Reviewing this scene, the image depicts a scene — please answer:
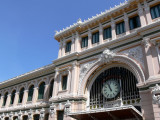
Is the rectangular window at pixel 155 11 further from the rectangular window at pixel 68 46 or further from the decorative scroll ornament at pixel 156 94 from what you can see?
the rectangular window at pixel 68 46

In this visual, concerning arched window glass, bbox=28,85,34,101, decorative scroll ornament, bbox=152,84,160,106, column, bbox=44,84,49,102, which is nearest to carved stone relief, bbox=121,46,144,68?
decorative scroll ornament, bbox=152,84,160,106

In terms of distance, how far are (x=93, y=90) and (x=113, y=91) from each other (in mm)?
2698

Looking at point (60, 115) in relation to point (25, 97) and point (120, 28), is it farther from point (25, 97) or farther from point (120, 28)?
point (120, 28)

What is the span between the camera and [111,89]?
18.6 meters

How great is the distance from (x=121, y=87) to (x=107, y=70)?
2.79 metres

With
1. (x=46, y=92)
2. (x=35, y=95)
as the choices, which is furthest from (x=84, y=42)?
(x=35, y=95)

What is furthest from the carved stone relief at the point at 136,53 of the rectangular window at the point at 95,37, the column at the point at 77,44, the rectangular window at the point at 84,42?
the column at the point at 77,44

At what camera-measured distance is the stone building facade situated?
16.1m

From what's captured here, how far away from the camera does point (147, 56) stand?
16625mm

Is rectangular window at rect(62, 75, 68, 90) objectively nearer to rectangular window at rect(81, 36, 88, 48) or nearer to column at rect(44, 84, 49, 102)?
column at rect(44, 84, 49, 102)

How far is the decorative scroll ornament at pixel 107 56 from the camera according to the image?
63.7ft

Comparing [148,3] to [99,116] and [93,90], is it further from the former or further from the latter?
[99,116]

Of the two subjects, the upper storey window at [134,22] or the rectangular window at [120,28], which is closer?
the upper storey window at [134,22]

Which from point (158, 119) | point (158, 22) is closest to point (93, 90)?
point (158, 119)
